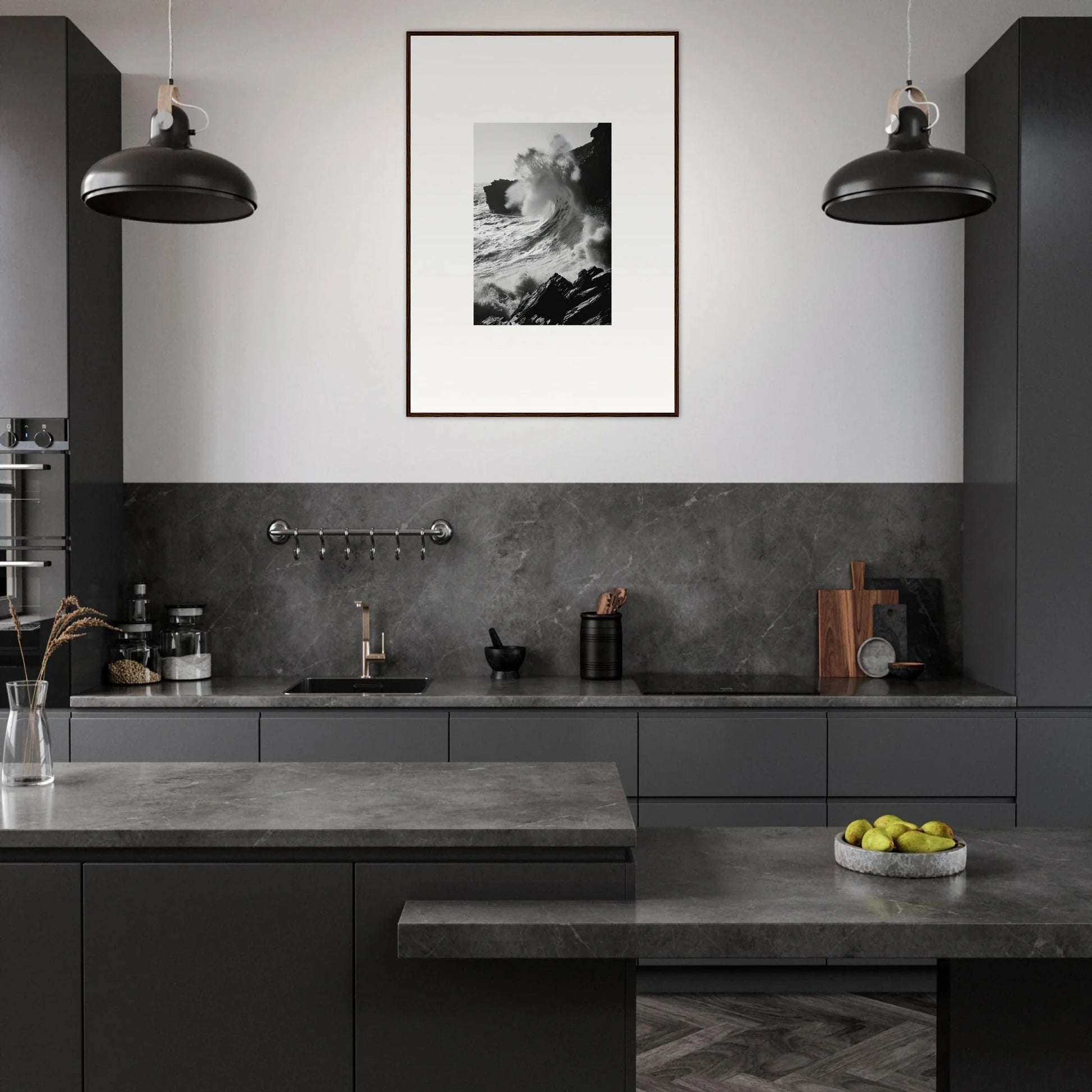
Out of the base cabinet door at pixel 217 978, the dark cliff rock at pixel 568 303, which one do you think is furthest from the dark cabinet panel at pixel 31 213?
the base cabinet door at pixel 217 978

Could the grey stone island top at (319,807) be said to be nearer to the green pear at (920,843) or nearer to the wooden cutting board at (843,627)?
the green pear at (920,843)

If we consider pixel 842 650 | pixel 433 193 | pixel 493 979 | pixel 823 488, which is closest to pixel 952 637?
pixel 842 650

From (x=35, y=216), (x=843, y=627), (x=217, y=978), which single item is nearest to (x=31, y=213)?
(x=35, y=216)

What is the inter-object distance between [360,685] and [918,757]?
214 centimetres

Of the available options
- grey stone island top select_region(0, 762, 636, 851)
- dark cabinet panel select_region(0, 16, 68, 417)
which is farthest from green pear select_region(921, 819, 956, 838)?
dark cabinet panel select_region(0, 16, 68, 417)

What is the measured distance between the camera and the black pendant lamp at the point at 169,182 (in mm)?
2355

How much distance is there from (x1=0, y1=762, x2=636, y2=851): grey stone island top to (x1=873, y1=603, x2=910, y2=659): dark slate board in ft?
7.31

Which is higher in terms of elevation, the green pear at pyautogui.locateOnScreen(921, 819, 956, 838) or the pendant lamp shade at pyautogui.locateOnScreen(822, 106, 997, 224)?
the pendant lamp shade at pyautogui.locateOnScreen(822, 106, 997, 224)

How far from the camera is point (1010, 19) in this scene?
15.1 ft

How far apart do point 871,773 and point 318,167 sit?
3214 mm

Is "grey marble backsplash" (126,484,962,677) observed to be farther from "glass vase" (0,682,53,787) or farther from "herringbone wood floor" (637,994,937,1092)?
"glass vase" (0,682,53,787)

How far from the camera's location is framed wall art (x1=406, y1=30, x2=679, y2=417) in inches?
179

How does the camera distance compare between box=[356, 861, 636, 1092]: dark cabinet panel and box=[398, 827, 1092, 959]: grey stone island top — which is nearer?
box=[398, 827, 1092, 959]: grey stone island top

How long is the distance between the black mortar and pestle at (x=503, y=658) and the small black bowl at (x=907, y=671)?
146cm
